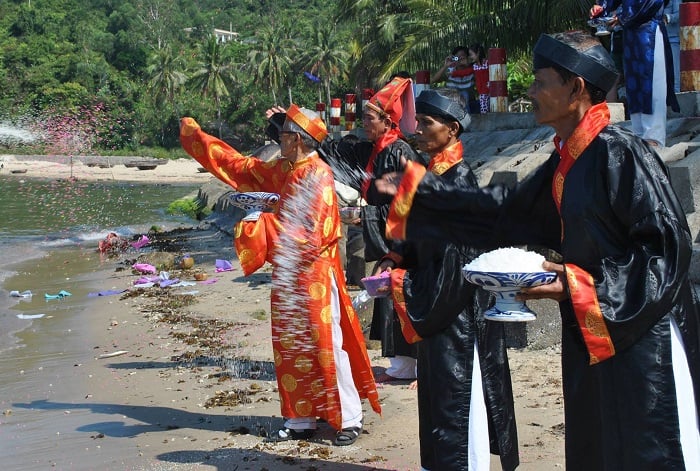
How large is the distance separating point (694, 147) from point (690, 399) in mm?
4383

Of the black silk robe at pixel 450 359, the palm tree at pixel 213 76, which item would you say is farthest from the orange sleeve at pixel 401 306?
the palm tree at pixel 213 76

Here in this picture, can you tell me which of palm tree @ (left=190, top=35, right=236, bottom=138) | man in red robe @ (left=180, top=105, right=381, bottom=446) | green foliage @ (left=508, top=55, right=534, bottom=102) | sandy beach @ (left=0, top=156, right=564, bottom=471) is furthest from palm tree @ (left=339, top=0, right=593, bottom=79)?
palm tree @ (left=190, top=35, right=236, bottom=138)

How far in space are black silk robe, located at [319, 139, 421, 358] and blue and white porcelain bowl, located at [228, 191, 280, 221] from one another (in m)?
0.55

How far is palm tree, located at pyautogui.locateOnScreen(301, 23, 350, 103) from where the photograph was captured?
196ft

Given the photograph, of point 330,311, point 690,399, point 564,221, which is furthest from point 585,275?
point 330,311

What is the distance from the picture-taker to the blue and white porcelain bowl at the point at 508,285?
2.93 meters

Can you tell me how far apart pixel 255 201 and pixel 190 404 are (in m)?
1.64

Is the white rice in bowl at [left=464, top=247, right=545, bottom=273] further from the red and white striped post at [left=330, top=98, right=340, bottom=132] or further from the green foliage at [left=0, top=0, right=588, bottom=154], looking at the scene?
the green foliage at [left=0, top=0, right=588, bottom=154]

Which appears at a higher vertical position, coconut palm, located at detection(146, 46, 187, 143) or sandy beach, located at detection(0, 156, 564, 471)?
coconut palm, located at detection(146, 46, 187, 143)

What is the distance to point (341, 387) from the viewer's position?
18.6 feet

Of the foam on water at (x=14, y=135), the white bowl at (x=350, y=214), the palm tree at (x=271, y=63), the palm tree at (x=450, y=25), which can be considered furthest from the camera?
the palm tree at (x=271, y=63)

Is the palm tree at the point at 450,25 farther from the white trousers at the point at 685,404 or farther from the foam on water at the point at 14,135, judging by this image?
the foam on water at the point at 14,135

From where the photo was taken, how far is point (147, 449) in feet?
18.7

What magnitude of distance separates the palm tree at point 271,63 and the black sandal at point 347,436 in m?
60.7
